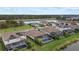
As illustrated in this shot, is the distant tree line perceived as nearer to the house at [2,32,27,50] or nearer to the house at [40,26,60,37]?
the house at [2,32,27,50]

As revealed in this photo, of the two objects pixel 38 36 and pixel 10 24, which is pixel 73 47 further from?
pixel 10 24

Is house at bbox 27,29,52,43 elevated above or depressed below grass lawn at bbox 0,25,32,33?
below

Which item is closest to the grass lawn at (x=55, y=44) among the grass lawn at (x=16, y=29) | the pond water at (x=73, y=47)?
the pond water at (x=73, y=47)

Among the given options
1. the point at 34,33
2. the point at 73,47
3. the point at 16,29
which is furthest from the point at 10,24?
the point at 73,47

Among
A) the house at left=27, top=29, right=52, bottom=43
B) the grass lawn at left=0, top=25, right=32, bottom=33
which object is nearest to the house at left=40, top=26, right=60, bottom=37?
the house at left=27, top=29, right=52, bottom=43

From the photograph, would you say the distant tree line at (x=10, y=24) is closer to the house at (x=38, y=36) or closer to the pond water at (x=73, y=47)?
the house at (x=38, y=36)

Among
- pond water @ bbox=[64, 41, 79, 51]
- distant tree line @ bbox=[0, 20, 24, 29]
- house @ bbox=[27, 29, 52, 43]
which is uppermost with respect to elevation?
distant tree line @ bbox=[0, 20, 24, 29]
